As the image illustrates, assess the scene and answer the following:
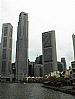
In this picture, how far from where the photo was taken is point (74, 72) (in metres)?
118

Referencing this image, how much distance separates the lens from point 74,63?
4660 inches

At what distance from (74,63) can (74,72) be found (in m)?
6.07
